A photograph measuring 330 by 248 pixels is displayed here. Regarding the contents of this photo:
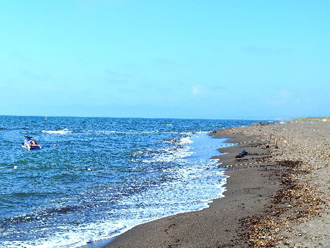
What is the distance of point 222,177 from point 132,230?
9.53m

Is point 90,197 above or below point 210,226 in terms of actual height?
below

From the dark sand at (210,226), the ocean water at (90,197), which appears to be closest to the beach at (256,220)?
the dark sand at (210,226)

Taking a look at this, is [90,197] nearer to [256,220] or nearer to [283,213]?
[256,220]

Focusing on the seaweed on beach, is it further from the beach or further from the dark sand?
the dark sand

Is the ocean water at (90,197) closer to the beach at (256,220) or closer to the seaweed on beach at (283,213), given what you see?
the beach at (256,220)

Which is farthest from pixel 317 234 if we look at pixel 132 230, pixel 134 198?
pixel 134 198

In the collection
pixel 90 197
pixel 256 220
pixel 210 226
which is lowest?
pixel 90 197

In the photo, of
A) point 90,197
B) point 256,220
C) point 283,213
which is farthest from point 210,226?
point 90,197

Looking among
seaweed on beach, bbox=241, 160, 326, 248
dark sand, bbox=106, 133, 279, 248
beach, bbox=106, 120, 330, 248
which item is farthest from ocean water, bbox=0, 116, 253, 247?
seaweed on beach, bbox=241, 160, 326, 248

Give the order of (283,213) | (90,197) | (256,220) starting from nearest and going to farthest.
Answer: (256,220)
(283,213)
(90,197)

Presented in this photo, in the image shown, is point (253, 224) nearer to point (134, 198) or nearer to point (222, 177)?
point (134, 198)

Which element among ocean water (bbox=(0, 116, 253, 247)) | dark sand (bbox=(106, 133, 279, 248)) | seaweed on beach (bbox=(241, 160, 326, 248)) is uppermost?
seaweed on beach (bbox=(241, 160, 326, 248))

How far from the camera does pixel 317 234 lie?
814 centimetres

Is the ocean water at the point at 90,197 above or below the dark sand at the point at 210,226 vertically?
below
